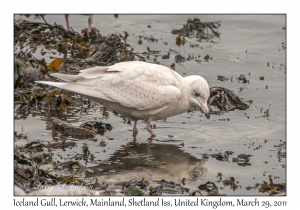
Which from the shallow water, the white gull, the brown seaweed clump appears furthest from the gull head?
the brown seaweed clump

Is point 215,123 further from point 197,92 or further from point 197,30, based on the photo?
point 197,30

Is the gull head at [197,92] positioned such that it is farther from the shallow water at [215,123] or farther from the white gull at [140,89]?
the shallow water at [215,123]

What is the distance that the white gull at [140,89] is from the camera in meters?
9.27

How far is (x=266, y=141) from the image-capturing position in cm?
946

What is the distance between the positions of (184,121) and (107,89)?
5.46 feet

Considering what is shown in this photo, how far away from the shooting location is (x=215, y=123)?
33.4 ft

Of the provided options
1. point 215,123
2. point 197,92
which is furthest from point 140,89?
point 215,123

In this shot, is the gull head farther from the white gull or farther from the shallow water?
the shallow water

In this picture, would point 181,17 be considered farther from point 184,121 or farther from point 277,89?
point 184,121

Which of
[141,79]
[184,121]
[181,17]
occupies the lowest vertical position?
[184,121]

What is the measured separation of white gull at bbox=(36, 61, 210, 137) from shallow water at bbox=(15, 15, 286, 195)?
48 cm

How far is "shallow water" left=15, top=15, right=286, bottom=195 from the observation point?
27.5ft

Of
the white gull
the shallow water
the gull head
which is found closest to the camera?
the shallow water

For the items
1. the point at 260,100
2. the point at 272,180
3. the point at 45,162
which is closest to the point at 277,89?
the point at 260,100
